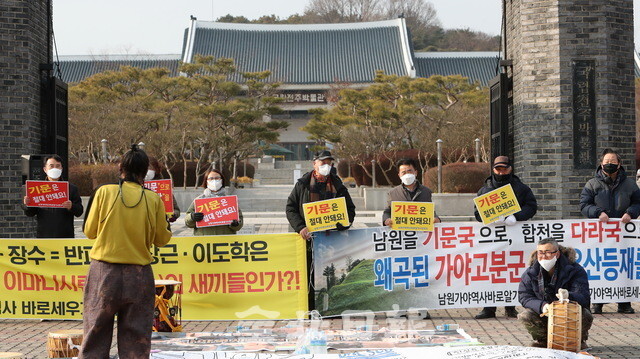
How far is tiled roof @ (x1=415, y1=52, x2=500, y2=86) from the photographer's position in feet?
177

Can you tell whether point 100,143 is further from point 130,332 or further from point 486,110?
point 130,332

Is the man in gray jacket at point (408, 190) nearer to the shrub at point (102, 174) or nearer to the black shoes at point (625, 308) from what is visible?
the black shoes at point (625, 308)

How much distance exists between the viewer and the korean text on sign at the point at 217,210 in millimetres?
8211

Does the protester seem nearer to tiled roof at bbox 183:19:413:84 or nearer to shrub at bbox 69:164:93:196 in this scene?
shrub at bbox 69:164:93:196

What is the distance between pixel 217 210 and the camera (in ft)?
27.1

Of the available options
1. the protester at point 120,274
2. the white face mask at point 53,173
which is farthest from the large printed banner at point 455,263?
the protester at point 120,274

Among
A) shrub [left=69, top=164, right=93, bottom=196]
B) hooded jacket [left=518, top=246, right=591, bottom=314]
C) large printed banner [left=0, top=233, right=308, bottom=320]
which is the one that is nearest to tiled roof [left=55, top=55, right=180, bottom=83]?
shrub [left=69, top=164, right=93, bottom=196]

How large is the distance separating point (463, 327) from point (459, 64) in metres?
48.1

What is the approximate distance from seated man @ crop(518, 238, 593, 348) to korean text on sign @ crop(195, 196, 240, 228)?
2.90 metres

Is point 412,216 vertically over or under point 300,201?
under

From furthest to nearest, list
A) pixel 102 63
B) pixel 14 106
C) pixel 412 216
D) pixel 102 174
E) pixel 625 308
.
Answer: pixel 102 63 < pixel 102 174 < pixel 14 106 < pixel 625 308 < pixel 412 216

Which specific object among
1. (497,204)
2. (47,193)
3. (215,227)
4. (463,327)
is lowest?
(463,327)

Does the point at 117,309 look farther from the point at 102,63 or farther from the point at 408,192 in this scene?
the point at 102,63

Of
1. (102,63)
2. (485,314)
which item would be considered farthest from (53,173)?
(102,63)
